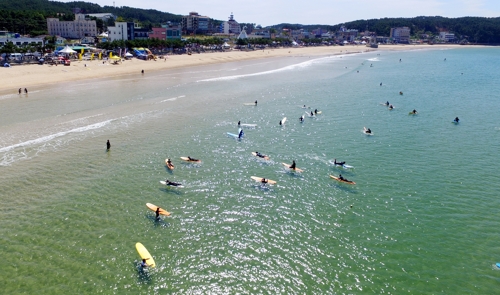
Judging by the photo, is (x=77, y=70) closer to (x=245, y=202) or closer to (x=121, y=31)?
(x=121, y=31)

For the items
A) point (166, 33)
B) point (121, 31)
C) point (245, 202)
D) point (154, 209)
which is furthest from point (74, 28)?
point (245, 202)

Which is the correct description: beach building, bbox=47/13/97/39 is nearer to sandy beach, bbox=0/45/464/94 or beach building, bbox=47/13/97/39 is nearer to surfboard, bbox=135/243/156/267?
sandy beach, bbox=0/45/464/94

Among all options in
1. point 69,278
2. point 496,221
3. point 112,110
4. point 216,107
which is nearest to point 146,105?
point 112,110

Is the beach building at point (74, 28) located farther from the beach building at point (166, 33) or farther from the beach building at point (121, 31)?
the beach building at point (166, 33)

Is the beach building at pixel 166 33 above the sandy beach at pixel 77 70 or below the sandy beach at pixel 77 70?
above

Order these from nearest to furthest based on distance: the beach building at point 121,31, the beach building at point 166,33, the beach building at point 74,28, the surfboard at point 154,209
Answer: the surfboard at point 154,209 < the beach building at point 121,31 < the beach building at point 74,28 < the beach building at point 166,33

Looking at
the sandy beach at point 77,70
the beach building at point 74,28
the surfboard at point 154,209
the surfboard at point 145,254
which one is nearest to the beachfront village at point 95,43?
the beach building at point 74,28

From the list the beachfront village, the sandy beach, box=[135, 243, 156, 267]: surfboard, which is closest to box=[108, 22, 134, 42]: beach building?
the beachfront village
